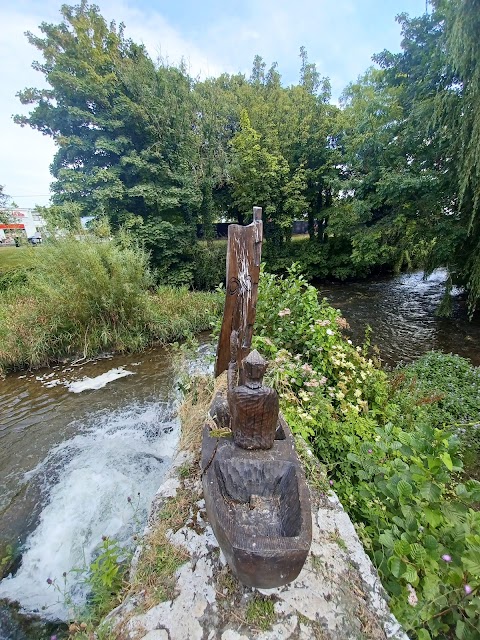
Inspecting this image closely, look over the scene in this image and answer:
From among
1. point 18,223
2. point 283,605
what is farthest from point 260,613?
point 18,223

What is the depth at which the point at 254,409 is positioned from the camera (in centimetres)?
154

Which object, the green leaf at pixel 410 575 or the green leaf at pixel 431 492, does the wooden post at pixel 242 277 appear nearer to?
the green leaf at pixel 431 492

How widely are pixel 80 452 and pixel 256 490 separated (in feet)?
10.3

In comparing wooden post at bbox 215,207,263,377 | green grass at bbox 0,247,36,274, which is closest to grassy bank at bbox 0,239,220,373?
green grass at bbox 0,247,36,274

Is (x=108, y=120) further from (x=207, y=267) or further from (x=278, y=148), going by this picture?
(x=278, y=148)

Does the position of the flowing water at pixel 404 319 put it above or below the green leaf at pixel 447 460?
below

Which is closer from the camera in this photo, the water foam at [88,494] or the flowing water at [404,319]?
the water foam at [88,494]

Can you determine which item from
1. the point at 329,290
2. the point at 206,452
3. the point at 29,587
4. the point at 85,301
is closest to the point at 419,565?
the point at 206,452

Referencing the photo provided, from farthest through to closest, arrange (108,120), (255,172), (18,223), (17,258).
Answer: (18,223)
(255,172)
(17,258)
(108,120)

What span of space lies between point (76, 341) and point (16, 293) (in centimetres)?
307

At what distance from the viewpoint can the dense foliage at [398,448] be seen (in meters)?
1.24

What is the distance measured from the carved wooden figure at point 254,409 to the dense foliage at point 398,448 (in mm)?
606

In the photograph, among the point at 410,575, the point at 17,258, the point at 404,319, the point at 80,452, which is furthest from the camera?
the point at 17,258

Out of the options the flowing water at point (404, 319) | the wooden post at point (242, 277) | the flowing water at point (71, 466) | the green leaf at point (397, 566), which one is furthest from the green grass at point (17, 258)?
the flowing water at point (404, 319)
